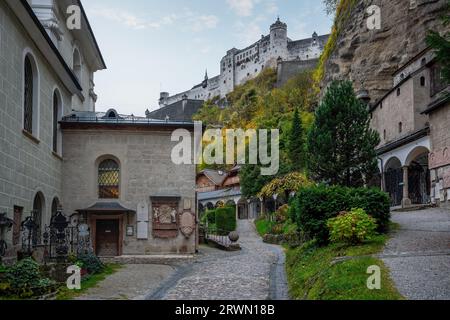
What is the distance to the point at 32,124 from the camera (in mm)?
20391

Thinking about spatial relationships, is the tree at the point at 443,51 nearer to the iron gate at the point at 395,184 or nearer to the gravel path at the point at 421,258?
the gravel path at the point at 421,258

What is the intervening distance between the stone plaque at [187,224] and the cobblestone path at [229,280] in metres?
1.27

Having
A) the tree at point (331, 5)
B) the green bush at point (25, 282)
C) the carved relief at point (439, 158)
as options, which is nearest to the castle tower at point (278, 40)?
the tree at point (331, 5)

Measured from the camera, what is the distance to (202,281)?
1594cm

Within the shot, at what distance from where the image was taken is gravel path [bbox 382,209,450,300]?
33.5 feet

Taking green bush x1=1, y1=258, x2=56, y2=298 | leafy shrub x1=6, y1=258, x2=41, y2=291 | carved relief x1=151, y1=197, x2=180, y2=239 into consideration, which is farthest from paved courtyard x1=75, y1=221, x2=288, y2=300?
carved relief x1=151, y1=197, x2=180, y2=239

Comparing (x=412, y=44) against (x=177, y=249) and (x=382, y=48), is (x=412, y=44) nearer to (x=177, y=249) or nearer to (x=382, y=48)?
(x=382, y=48)

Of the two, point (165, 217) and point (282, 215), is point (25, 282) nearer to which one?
point (165, 217)

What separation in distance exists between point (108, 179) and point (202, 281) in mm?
11295

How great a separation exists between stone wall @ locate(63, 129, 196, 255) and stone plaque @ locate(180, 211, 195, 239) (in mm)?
248

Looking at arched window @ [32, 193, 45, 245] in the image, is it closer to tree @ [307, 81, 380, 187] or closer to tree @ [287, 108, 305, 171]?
tree @ [307, 81, 380, 187]

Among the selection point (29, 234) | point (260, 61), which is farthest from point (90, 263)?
point (260, 61)

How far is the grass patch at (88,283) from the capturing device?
12925mm

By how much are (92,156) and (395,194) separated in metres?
19.2
